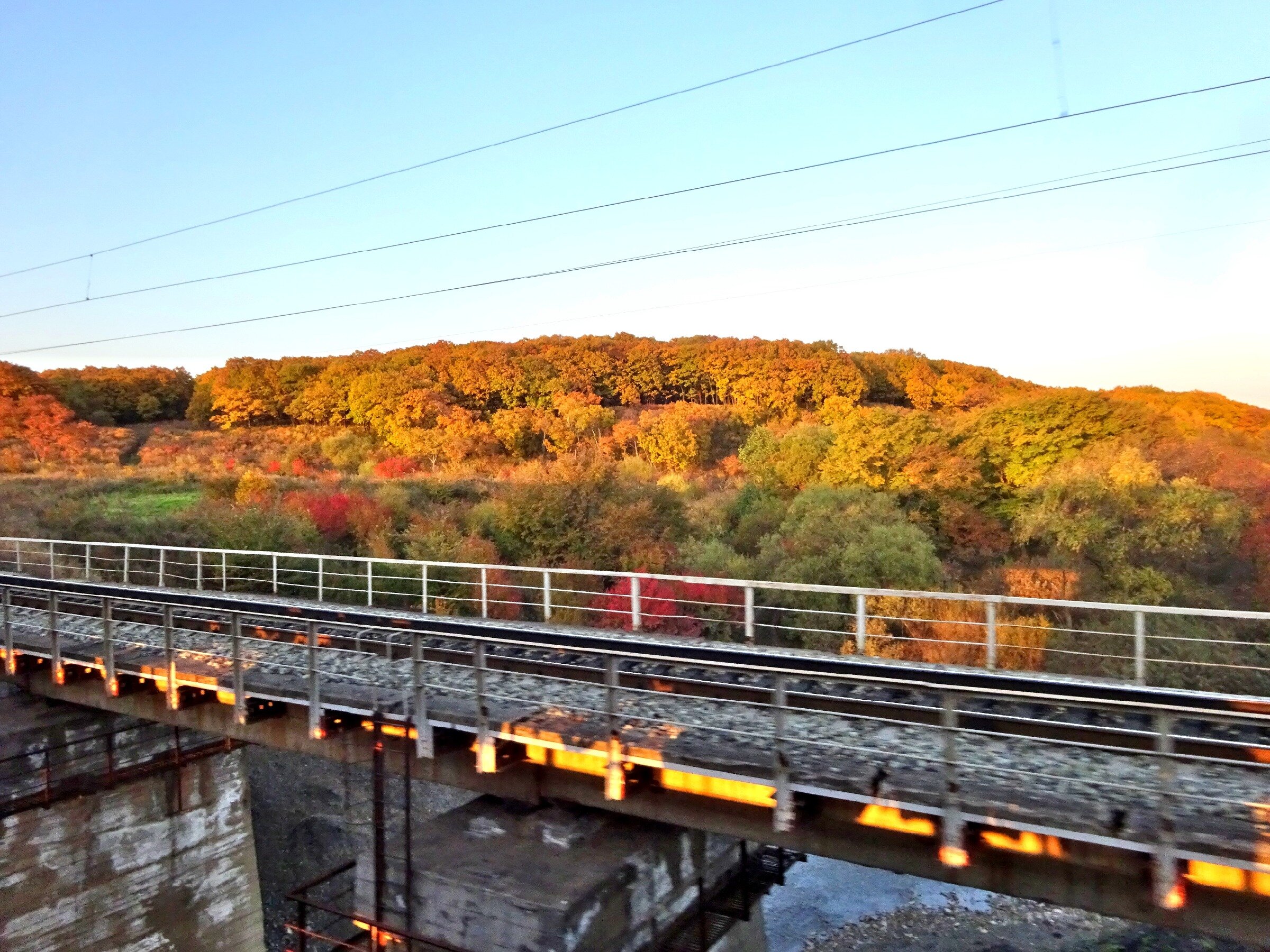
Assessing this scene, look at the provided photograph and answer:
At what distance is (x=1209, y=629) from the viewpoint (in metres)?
20.7

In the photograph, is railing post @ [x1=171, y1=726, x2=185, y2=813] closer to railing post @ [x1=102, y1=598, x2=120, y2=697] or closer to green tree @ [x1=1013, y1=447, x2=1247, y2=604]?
railing post @ [x1=102, y1=598, x2=120, y2=697]

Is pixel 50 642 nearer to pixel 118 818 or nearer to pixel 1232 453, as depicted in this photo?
pixel 118 818

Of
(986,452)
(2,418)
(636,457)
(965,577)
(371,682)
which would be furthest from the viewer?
(2,418)

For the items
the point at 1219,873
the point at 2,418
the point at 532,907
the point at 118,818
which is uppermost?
Answer: the point at 2,418

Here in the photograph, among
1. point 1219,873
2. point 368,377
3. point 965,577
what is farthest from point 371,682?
point 368,377

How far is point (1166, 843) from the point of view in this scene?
15.3ft

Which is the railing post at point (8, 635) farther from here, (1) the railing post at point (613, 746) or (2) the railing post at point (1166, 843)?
(2) the railing post at point (1166, 843)

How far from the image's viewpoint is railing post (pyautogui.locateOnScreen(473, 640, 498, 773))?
7.01 meters

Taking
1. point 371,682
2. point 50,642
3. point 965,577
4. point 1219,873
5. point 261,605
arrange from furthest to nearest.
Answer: point 965,577 → point 261,605 → point 50,642 → point 371,682 → point 1219,873

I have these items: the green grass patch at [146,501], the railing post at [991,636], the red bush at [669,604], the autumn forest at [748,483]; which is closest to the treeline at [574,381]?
the autumn forest at [748,483]

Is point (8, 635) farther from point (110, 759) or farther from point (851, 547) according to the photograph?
point (851, 547)

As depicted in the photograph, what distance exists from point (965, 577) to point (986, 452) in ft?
29.5

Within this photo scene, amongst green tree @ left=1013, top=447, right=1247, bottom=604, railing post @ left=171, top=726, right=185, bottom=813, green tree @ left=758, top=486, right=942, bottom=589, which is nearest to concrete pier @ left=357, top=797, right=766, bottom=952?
railing post @ left=171, top=726, right=185, bottom=813

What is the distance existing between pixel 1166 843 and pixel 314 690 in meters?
6.77
